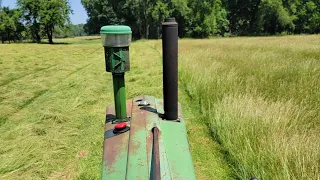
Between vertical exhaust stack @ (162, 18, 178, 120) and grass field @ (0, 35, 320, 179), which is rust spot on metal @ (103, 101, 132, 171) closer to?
vertical exhaust stack @ (162, 18, 178, 120)

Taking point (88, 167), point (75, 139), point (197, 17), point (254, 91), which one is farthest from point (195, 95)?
point (197, 17)

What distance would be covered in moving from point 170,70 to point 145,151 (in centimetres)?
58

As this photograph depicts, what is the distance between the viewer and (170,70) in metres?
1.65

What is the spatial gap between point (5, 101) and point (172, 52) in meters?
4.81

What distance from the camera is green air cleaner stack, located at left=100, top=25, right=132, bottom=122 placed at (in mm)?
1522

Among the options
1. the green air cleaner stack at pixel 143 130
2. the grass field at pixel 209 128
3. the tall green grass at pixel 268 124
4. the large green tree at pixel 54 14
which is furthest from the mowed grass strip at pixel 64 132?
the large green tree at pixel 54 14

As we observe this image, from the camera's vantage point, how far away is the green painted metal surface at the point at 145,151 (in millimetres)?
1176

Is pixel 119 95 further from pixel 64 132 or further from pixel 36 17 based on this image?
pixel 36 17

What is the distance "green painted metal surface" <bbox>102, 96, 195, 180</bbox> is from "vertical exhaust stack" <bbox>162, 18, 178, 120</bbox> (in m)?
0.09

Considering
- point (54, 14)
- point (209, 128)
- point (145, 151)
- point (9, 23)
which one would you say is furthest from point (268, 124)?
point (9, 23)

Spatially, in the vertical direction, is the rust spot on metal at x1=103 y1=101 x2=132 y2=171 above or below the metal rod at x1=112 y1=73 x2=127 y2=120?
below

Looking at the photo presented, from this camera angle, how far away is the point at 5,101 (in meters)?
5.16

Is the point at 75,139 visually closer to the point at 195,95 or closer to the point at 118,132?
the point at 118,132

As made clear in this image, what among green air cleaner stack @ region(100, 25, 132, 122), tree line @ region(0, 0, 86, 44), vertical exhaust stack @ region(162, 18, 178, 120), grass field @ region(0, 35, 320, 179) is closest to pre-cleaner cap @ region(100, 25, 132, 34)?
green air cleaner stack @ region(100, 25, 132, 122)
